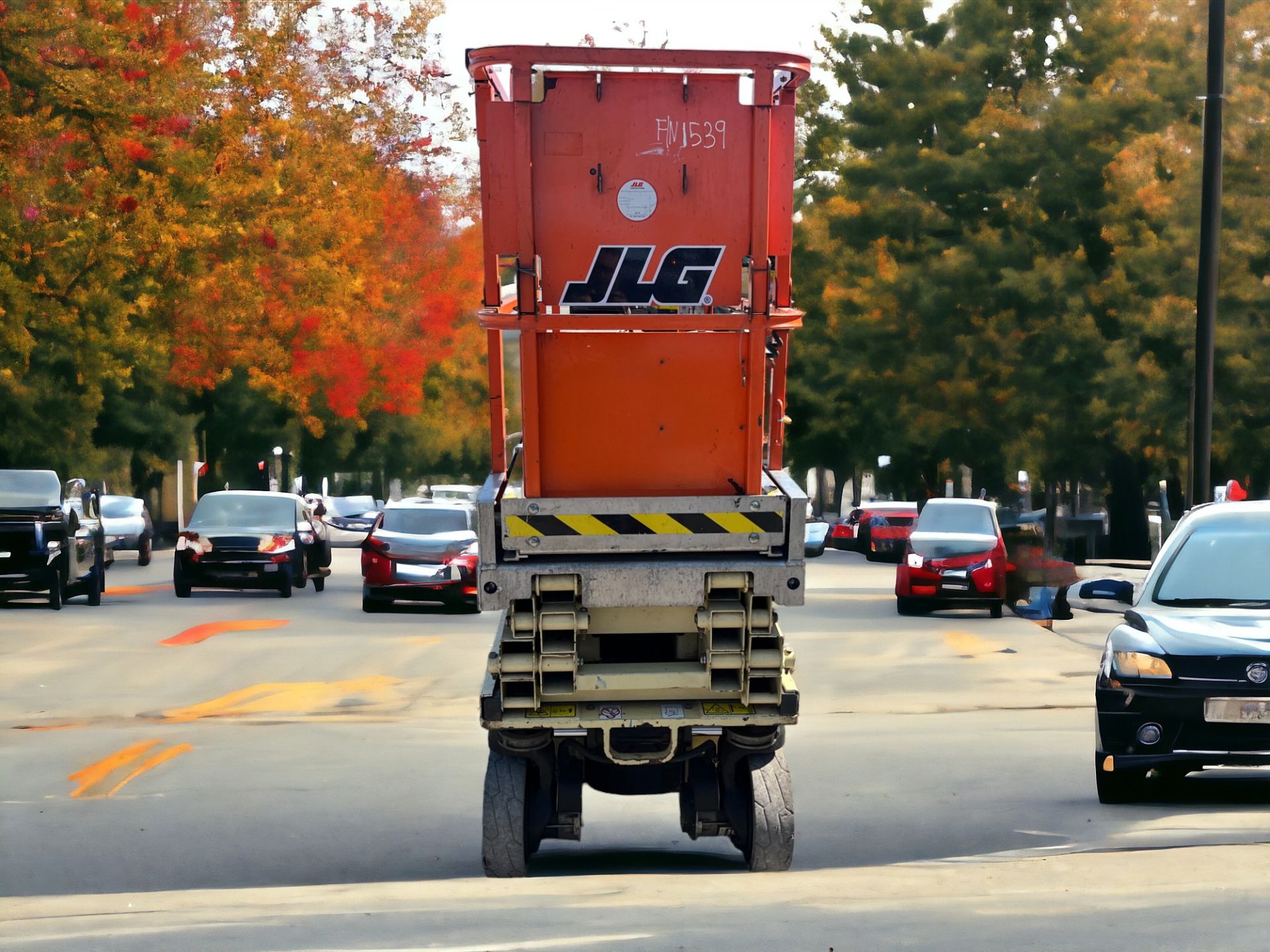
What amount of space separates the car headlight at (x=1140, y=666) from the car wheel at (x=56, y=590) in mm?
19376

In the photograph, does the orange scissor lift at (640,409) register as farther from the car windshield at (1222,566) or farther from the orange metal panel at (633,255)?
the car windshield at (1222,566)

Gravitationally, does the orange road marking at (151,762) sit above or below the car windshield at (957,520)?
below

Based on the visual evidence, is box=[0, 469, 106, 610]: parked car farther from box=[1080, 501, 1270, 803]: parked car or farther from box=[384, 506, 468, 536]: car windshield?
box=[1080, 501, 1270, 803]: parked car

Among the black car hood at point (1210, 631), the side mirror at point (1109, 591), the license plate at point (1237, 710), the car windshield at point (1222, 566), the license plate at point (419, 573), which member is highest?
the car windshield at point (1222, 566)

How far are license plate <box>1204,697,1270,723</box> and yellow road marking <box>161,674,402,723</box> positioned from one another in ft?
29.1

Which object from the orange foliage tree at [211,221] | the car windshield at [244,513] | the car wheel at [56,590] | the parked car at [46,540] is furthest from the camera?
the orange foliage tree at [211,221]

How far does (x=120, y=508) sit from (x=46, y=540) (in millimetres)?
20260

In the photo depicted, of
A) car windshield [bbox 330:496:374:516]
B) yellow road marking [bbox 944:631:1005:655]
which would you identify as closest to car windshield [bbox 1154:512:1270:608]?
yellow road marking [bbox 944:631:1005:655]

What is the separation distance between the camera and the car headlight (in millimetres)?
11047

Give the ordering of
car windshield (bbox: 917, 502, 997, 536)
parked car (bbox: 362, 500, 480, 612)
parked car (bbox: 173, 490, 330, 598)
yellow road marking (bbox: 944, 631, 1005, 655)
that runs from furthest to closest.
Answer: parked car (bbox: 173, 490, 330, 598) < car windshield (bbox: 917, 502, 997, 536) < parked car (bbox: 362, 500, 480, 612) < yellow road marking (bbox: 944, 631, 1005, 655)

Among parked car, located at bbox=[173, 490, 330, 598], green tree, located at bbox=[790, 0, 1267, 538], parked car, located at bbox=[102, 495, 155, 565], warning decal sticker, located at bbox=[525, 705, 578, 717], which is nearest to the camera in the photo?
warning decal sticker, located at bbox=[525, 705, 578, 717]

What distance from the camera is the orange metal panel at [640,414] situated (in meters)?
9.41

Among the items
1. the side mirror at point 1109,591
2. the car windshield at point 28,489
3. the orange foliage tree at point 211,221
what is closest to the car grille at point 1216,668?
the side mirror at point 1109,591

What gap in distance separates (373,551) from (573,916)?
20.6 m
